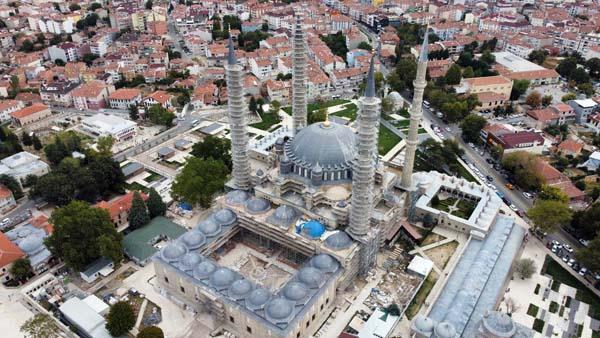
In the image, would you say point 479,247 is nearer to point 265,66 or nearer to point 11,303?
point 11,303

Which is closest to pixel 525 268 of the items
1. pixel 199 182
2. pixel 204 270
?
pixel 204 270

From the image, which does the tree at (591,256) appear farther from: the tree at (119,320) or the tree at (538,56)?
the tree at (538,56)

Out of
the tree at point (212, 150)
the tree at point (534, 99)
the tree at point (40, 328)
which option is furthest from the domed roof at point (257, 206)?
the tree at point (534, 99)

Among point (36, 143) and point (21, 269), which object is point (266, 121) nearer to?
point (36, 143)

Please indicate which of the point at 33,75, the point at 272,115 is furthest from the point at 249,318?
the point at 33,75

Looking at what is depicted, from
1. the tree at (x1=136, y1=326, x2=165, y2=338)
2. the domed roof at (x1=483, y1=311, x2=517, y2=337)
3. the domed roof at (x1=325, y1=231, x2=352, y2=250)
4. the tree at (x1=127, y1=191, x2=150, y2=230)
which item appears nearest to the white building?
the tree at (x1=127, y1=191, x2=150, y2=230)
